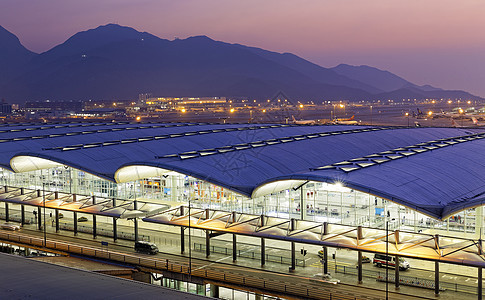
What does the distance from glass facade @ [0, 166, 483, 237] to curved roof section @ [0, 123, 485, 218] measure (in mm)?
1918

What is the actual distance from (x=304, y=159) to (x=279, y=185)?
46.0 ft

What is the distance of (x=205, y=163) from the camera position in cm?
5616

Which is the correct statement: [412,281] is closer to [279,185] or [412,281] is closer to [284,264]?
[284,264]

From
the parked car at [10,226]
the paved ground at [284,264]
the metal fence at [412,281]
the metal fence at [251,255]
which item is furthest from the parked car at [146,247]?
the parked car at [10,226]

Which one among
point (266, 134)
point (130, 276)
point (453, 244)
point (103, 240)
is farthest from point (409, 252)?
point (266, 134)

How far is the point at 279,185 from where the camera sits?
49.8 m

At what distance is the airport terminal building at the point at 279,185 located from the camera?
43.4 meters

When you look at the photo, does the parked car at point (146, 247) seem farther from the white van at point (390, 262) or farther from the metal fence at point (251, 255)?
the white van at point (390, 262)

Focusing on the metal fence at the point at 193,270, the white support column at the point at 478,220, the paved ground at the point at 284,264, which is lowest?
the paved ground at the point at 284,264

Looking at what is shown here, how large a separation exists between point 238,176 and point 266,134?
113 ft

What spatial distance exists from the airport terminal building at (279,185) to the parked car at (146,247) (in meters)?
2.39

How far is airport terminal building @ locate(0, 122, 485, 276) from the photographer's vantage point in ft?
142

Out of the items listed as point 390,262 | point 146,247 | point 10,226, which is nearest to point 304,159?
point 390,262

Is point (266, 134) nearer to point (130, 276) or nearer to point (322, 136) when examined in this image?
point (322, 136)
